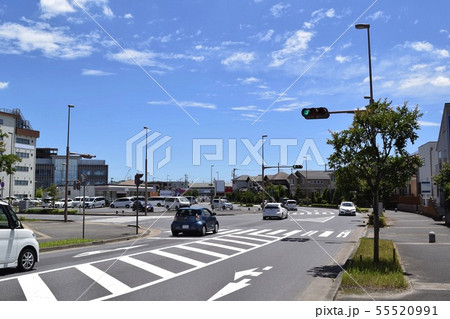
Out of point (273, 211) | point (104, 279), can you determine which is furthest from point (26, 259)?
point (273, 211)

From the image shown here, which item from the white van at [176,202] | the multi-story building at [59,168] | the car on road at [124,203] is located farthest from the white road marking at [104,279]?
the multi-story building at [59,168]

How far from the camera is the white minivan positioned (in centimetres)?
1023

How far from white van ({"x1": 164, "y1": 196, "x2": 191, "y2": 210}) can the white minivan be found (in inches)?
1792

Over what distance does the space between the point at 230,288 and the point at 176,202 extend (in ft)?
170

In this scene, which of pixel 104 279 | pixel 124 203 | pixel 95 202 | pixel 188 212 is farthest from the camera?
pixel 95 202

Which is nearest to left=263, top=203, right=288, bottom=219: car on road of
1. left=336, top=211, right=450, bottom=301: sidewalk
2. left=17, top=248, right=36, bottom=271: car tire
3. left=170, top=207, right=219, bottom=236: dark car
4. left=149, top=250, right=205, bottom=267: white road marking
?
left=170, top=207, right=219, bottom=236: dark car

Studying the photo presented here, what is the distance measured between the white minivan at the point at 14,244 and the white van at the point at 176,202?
149 feet

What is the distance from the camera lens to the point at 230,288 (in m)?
A: 8.52

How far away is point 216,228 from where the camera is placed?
2308 centimetres

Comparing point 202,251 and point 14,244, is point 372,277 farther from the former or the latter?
point 14,244

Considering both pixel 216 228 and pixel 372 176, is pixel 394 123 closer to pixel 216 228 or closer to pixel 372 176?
pixel 372 176

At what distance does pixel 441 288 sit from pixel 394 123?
3.96m

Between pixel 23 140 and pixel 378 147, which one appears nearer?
pixel 378 147
